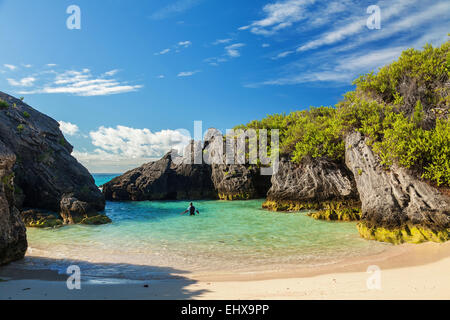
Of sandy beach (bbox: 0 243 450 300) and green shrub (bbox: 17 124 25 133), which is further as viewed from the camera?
green shrub (bbox: 17 124 25 133)

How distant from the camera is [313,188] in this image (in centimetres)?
1998

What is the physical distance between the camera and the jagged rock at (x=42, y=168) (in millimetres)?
18891

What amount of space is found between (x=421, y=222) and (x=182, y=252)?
897cm

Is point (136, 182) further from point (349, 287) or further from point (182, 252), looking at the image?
point (349, 287)

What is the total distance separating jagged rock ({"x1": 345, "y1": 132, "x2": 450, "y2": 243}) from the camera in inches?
392

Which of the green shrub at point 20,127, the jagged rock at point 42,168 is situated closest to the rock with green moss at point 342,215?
the jagged rock at point 42,168

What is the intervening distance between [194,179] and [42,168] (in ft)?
57.9

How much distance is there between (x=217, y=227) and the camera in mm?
14773

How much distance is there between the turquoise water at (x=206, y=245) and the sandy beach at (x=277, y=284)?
88 cm

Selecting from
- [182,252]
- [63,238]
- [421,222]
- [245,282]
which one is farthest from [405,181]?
[63,238]

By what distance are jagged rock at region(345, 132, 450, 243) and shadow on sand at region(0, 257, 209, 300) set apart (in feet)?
26.3

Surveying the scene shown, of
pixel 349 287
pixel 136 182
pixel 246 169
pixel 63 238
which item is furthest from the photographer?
pixel 136 182

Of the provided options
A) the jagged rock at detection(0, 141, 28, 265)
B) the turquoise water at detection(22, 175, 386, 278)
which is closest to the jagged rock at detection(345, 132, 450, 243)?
the turquoise water at detection(22, 175, 386, 278)

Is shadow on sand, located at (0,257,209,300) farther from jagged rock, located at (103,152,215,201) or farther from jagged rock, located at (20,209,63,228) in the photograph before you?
jagged rock, located at (103,152,215,201)
